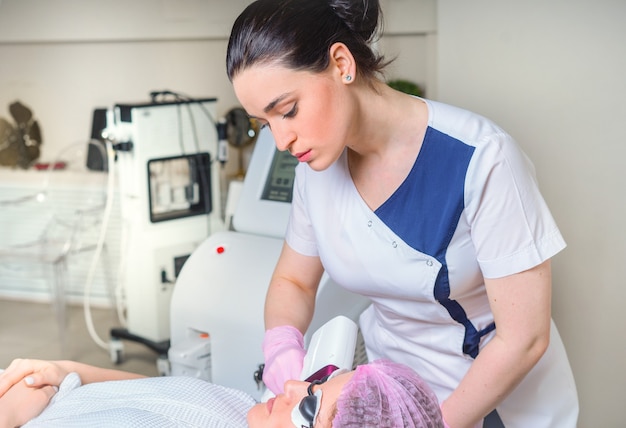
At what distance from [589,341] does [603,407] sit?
0.20 metres

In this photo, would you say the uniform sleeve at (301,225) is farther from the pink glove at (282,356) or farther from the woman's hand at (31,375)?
the woman's hand at (31,375)

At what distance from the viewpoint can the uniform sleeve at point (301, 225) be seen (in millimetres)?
1443

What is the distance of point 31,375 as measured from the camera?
1592 mm

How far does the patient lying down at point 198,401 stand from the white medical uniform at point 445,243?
239mm

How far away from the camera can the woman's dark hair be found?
1136 mm

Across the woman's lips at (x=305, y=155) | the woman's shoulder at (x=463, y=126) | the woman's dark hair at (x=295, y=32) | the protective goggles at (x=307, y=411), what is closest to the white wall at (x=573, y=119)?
the woman's shoulder at (x=463, y=126)

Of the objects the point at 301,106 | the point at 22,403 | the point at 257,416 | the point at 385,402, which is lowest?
the point at 22,403

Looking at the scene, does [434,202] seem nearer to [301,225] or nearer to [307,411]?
[301,225]

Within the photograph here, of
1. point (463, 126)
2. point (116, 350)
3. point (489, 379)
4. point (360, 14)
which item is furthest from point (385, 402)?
point (116, 350)

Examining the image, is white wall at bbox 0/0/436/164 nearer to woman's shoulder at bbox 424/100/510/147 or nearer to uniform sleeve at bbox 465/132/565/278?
woman's shoulder at bbox 424/100/510/147

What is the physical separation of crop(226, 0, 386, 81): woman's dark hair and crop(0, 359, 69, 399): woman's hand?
81 centimetres

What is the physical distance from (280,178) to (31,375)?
88cm

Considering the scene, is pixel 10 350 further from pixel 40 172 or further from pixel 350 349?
pixel 350 349

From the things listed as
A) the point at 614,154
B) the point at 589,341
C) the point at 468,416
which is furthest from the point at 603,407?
the point at 468,416
